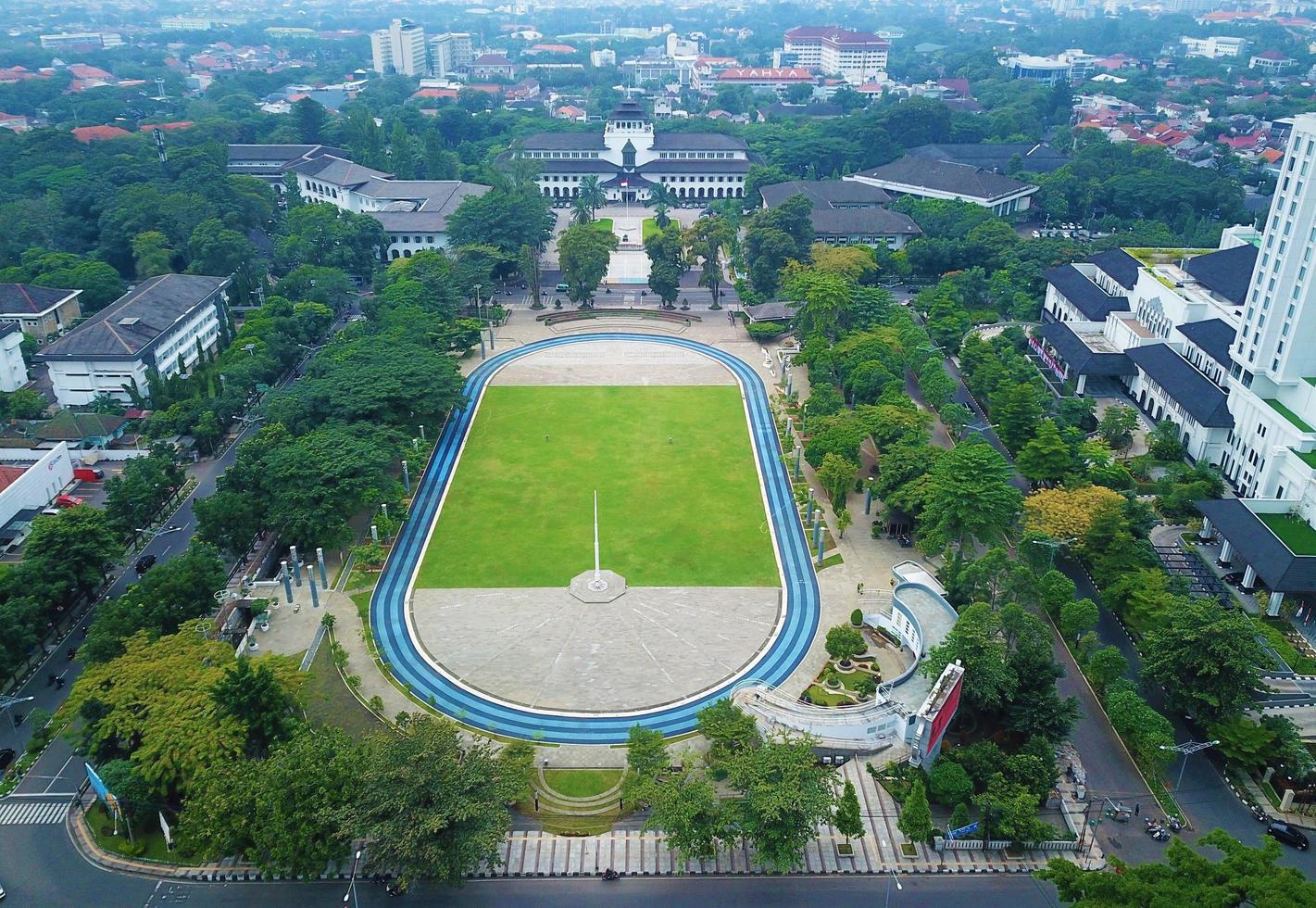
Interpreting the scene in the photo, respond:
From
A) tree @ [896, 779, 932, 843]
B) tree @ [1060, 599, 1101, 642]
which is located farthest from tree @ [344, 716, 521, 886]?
tree @ [1060, 599, 1101, 642]

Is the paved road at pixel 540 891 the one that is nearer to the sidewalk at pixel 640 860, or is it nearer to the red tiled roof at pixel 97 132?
the sidewalk at pixel 640 860

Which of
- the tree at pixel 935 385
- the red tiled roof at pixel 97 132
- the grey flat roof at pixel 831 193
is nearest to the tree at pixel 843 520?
the tree at pixel 935 385

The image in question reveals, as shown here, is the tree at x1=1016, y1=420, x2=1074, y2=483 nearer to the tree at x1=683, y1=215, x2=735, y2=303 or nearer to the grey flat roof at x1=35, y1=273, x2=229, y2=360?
the tree at x1=683, y1=215, x2=735, y2=303

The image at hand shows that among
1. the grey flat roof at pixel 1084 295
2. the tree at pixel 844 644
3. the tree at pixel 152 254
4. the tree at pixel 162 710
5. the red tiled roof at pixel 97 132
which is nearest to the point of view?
the tree at pixel 162 710

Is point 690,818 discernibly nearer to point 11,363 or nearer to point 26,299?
point 11,363

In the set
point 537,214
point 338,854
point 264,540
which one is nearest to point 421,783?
point 338,854

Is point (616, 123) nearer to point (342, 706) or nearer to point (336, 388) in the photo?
point (336, 388)
